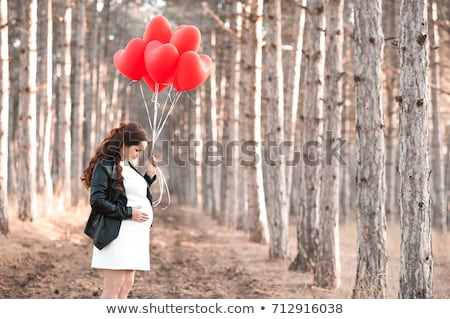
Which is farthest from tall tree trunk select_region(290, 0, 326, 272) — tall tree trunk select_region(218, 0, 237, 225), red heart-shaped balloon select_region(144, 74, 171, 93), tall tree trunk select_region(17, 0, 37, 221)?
tall tree trunk select_region(218, 0, 237, 225)

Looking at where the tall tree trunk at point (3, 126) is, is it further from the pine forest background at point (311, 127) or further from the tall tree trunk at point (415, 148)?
the tall tree trunk at point (415, 148)

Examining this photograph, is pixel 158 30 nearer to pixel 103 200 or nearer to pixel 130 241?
pixel 103 200

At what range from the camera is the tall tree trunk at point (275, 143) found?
492 inches

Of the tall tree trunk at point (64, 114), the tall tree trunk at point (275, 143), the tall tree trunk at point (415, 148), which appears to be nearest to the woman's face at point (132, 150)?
the tall tree trunk at point (415, 148)

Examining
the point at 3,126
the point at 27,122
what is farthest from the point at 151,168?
the point at 27,122

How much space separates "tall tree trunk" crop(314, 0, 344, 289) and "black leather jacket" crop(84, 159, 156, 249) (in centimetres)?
451

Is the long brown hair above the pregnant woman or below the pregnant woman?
above

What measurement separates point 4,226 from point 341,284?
569 cm

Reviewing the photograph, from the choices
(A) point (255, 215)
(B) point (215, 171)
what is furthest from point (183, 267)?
(B) point (215, 171)

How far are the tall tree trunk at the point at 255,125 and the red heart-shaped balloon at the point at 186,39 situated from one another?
718 centimetres

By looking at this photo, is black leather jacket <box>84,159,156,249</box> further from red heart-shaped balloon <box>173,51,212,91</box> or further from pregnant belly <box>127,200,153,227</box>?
red heart-shaped balloon <box>173,51,212,91</box>

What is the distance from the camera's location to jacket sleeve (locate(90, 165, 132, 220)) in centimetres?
564
